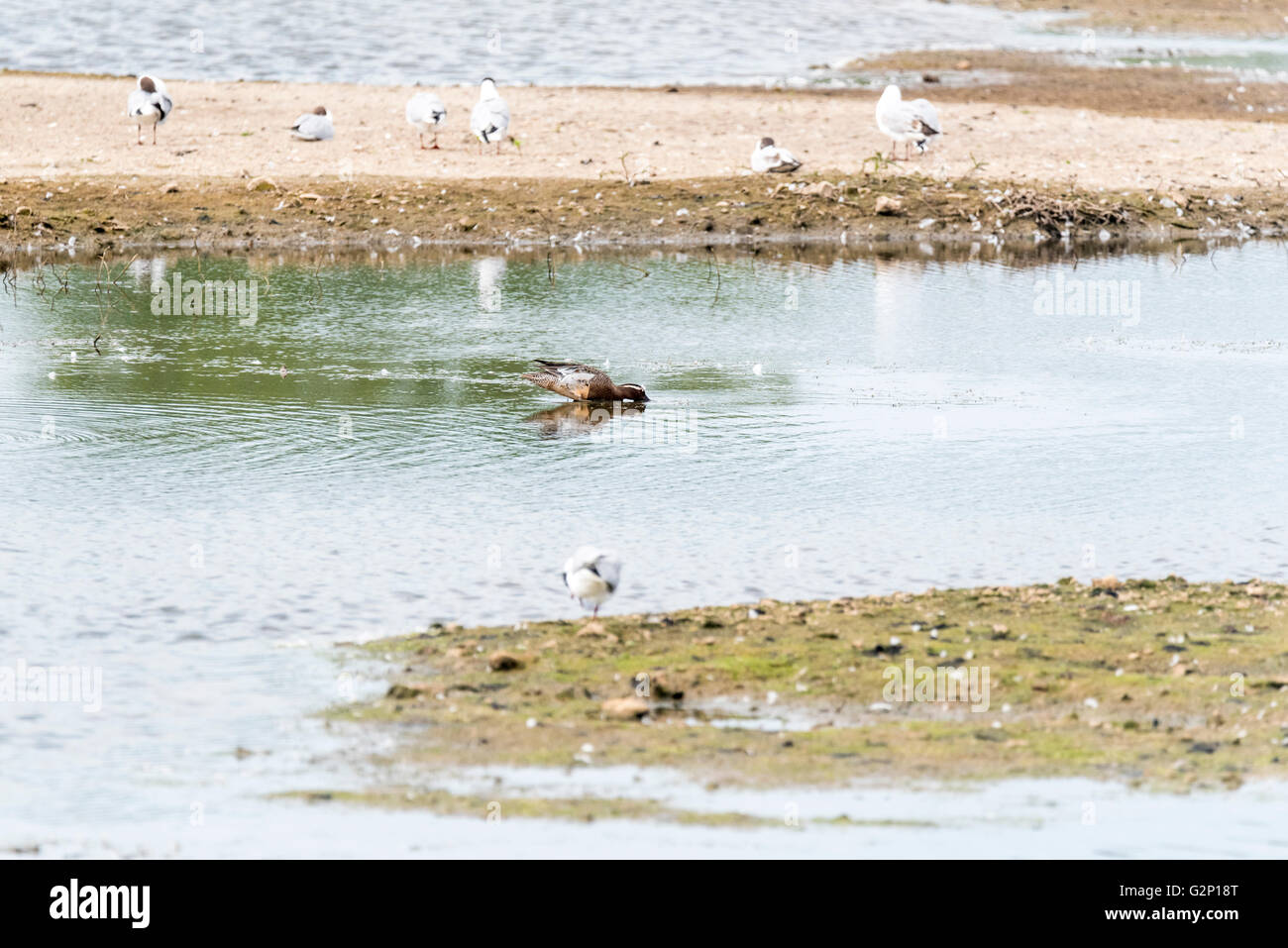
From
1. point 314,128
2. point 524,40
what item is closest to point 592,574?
point 314,128

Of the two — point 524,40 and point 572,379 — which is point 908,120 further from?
point 524,40

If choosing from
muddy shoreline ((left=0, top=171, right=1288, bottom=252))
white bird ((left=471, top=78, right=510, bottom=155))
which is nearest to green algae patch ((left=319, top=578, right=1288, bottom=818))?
muddy shoreline ((left=0, top=171, right=1288, bottom=252))

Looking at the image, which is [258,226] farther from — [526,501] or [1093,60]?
[1093,60]

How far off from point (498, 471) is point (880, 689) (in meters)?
6.02

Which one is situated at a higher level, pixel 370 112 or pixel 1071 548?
pixel 370 112

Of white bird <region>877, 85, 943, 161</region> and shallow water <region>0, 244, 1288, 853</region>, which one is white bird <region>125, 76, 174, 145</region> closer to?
shallow water <region>0, 244, 1288, 853</region>

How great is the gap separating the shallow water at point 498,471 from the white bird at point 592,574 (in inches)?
29.2

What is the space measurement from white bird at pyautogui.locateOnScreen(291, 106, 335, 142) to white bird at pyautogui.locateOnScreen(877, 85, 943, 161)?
32.7 feet

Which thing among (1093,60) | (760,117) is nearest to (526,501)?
(760,117)

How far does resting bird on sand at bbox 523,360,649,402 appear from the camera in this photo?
17.2 meters

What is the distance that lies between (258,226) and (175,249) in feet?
4.41

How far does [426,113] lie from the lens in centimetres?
3125

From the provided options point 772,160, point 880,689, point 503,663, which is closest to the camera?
point 880,689

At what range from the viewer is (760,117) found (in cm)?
3481
